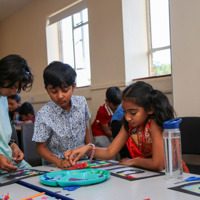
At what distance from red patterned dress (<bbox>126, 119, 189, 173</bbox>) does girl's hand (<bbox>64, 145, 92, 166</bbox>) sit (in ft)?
0.84

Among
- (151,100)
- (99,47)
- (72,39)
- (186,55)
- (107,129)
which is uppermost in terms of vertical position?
(72,39)

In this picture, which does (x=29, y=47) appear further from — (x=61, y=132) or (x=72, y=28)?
(x=61, y=132)

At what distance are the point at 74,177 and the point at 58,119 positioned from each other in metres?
0.59

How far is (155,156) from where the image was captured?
49.8 inches

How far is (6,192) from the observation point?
3.31ft

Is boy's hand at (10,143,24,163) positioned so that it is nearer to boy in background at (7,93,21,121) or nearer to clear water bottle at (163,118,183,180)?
clear water bottle at (163,118,183,180)

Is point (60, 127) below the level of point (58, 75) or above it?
below

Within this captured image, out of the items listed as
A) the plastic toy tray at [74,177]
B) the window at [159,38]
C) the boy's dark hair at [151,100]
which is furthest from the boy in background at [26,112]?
the plastic toy tray at [74,177]

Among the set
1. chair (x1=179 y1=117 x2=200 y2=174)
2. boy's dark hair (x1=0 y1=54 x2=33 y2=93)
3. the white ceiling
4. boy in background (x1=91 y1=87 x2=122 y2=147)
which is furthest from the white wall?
the white ceiling

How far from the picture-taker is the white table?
855 millimetres

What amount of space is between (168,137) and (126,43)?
2.58 meters

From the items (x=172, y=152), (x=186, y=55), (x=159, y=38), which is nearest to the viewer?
(x=172, y=152)

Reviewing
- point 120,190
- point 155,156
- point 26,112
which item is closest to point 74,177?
point 120,190

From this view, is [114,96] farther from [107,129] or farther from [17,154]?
[17,154]
